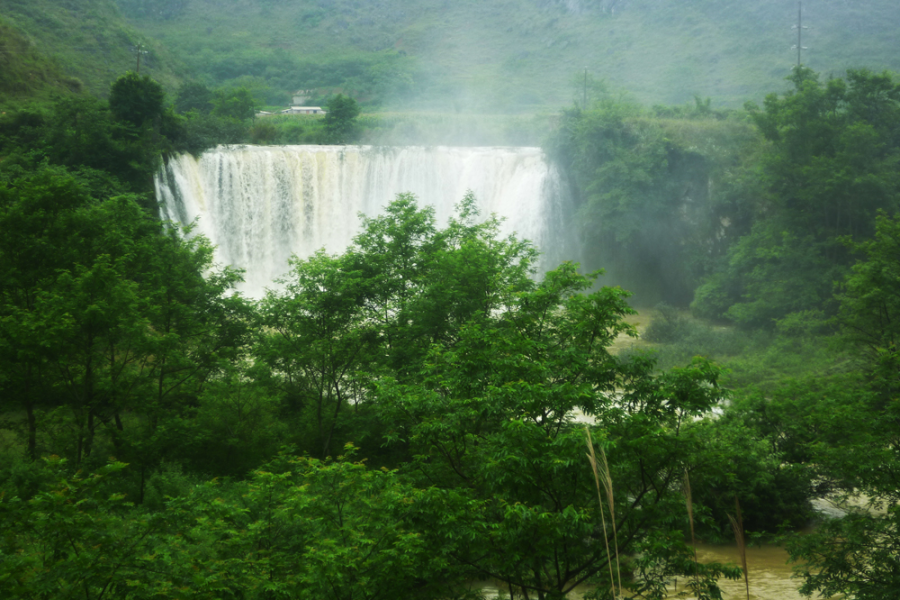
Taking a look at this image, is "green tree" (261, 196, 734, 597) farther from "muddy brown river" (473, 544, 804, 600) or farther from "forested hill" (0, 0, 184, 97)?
"forested hill" (0, 0, 184, 97)

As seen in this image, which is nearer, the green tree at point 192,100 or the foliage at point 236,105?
the foliage at point 236,105

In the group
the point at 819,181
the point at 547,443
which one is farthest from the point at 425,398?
the point at 819,181

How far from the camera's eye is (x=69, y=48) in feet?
214

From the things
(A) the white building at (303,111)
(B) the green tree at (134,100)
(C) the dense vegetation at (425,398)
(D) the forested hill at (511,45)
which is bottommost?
(C) the dense vegetation at (425,398)

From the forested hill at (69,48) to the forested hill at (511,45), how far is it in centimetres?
1469

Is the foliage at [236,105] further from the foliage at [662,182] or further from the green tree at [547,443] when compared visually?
the green tree at [547,443]

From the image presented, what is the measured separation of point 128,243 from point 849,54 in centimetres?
7420

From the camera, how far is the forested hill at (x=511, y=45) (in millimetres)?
75750

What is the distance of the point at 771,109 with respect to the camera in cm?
3177

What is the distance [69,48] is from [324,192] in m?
42.3

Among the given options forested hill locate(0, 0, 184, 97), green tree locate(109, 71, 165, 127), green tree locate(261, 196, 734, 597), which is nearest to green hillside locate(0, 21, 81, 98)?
forested hill locate(0, 0, 184, 97)

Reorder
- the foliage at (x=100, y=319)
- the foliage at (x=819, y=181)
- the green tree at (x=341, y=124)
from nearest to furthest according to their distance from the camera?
the foliage at (x=100, y=319), the foliage at (x=819, y=181), the green tree at (x=341, y=124)

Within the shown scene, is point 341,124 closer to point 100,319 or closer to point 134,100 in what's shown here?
point 134,100

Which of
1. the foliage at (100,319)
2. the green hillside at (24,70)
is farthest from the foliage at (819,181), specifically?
the green hillside at (24,70)
